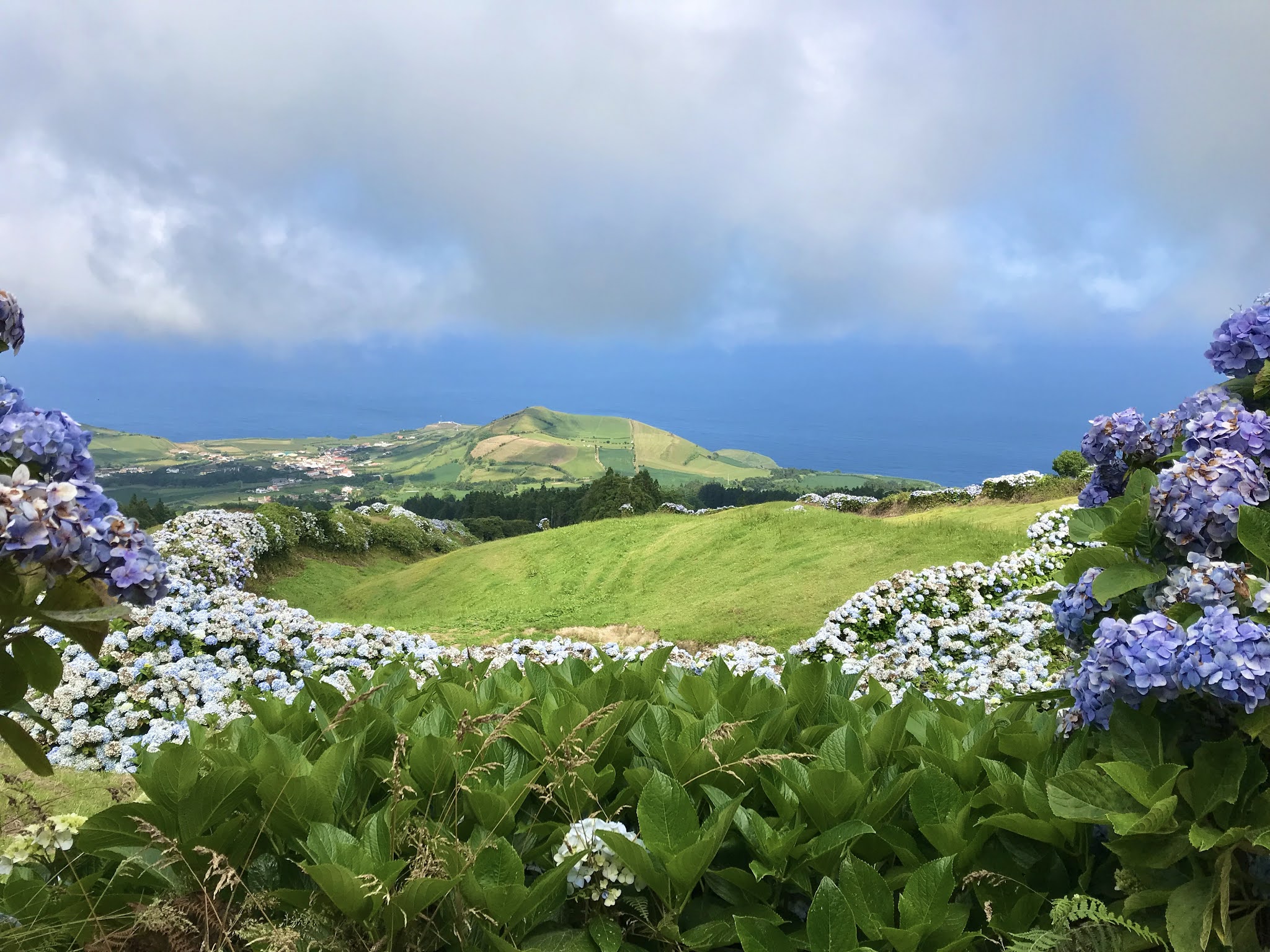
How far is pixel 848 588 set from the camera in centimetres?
1220

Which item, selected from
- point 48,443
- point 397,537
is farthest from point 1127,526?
point 397,537

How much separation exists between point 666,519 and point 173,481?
9685 cm

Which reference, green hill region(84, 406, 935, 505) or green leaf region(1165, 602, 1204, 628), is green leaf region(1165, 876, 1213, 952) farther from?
green hill region(84, 406, 935, 505)

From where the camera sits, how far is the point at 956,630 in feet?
30.1

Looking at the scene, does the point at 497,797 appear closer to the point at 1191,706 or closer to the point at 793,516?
the point at 1191,706

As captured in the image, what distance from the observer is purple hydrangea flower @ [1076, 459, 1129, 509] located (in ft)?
11.0

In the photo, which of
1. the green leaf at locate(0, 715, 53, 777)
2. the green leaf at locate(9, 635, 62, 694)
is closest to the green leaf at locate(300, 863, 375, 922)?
the green leaf at locate(0, 715, 53, 777)

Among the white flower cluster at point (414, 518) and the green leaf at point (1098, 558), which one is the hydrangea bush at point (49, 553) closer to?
the green leaf at point (1098, 558)

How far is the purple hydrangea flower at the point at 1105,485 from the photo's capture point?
11.0 feet

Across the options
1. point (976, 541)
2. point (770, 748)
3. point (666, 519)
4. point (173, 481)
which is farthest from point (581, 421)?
point (770, 748)

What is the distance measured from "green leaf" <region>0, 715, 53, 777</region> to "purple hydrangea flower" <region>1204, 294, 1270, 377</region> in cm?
423

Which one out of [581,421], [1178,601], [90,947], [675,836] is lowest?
[90,947]

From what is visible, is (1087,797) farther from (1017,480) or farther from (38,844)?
(1017,480)

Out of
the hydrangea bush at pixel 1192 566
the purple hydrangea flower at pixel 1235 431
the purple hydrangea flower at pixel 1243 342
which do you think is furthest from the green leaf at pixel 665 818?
the purple hydrangea flower at pixel 1243 342
